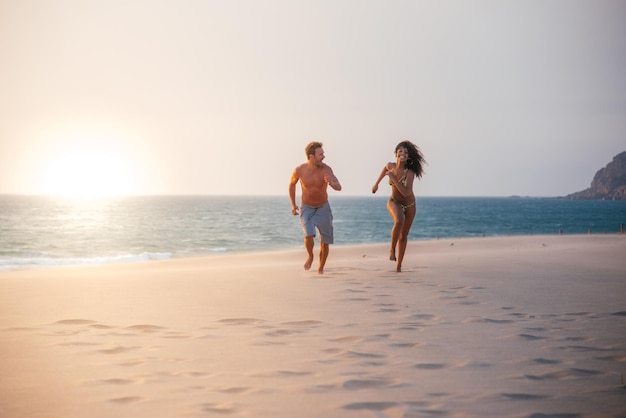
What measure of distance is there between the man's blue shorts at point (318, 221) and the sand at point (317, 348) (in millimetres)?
1495

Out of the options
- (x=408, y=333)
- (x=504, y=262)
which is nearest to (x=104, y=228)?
(x=504, y=262)

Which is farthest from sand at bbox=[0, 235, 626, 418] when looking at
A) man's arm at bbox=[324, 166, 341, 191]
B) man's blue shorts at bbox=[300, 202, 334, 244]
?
man's arm at bbox=[324, 166, 341, 191]

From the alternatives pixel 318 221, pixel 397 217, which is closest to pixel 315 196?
pixel 318 221

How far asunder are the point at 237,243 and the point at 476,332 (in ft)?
127

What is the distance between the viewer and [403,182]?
418 inches

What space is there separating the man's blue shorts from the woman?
104cm

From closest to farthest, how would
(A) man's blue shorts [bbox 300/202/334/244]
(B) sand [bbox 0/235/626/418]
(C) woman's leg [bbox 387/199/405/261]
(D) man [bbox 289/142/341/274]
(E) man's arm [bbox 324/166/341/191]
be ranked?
(B) sand [bbox 0/235/626/418] → (E) man's arm [bbox 324/166/341/191] → (C) woman's leg [bbox 387/199/405/261] → (D) man [bbox 289/142/341/274] → (A) man's blue shorts [bbox 300/202/334/244]

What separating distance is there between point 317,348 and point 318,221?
5769mm

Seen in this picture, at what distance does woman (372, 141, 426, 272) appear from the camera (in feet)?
34.6

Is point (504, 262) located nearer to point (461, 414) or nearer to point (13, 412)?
point (461, 414)

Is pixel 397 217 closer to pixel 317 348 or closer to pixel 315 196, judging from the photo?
pixel 315 196

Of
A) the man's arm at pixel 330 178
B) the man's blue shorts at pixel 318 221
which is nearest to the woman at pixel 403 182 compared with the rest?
the man's arm at pixel 330 178

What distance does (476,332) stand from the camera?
18.7 ft

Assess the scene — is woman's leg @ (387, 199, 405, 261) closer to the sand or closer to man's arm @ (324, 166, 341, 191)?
man's arm @ (324, 166, 341, 191)
